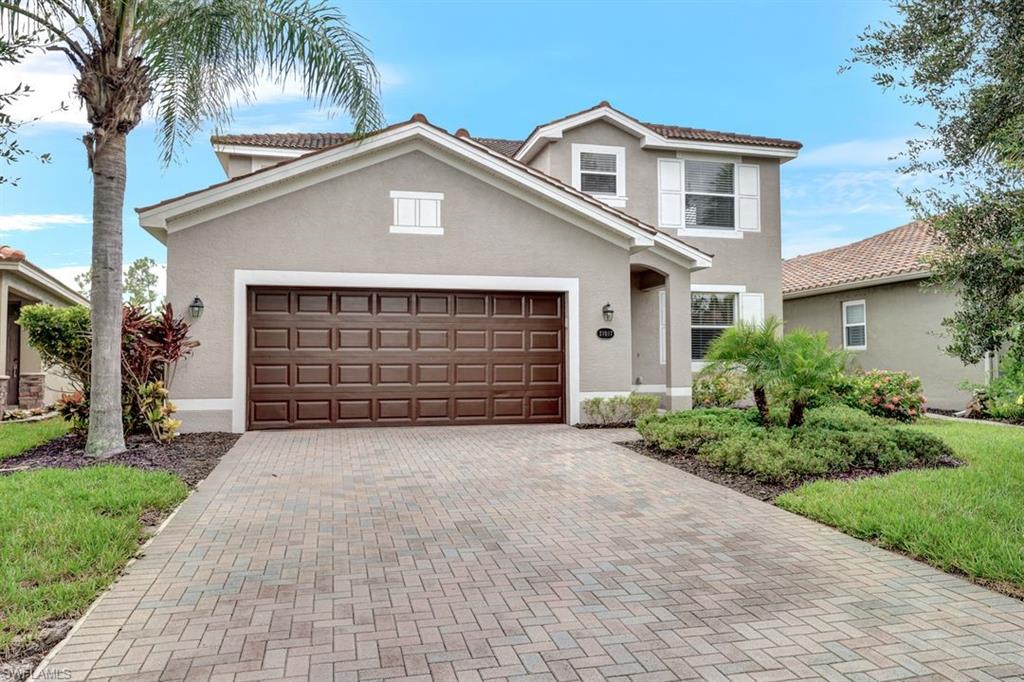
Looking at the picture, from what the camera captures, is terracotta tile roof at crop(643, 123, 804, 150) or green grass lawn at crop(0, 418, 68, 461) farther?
terracotta tile roof at crop(643, 123, 804, 150)

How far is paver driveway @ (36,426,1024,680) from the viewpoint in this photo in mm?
3520

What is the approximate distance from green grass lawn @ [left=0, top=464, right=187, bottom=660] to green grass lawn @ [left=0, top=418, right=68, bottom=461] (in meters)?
2.78

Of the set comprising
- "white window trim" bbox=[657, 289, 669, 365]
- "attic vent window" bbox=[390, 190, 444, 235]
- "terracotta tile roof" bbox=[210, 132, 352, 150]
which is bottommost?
"white window trim" bbox=[657, 289, 669, 365]

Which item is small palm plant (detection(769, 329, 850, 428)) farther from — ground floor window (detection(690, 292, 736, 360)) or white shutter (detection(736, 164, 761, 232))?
white shutter (detection(736, 164, 761, 232))

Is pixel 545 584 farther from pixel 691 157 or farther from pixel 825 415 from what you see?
pixel 691 157

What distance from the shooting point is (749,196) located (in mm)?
17500

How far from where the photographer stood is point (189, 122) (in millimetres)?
11289

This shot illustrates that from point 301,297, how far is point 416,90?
7231mm

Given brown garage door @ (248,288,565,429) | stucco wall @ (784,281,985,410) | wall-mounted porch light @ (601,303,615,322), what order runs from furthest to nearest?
stucco wall @ (784,281,985,410) → wall-mounted porch light @ (601,303,615,322) → brown garage door @ (248,288,565,429)

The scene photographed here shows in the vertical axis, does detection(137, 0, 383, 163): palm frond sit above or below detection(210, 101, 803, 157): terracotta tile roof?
below

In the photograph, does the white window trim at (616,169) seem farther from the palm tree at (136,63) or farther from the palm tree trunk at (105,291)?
the palm tree trunk at (105,291)

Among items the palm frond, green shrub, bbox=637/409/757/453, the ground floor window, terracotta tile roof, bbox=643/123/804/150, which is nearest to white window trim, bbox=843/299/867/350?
the ground floor window

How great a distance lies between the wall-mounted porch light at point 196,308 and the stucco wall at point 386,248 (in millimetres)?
102

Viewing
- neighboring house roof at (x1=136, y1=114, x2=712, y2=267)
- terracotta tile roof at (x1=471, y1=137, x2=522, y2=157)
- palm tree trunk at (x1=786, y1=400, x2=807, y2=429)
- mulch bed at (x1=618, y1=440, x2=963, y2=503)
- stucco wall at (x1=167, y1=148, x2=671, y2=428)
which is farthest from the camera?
terracotta tile roof at (x1=471, y1=137, x2=522, y2=157)
